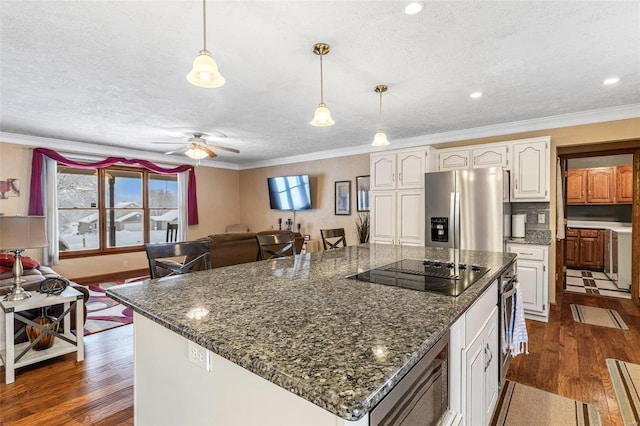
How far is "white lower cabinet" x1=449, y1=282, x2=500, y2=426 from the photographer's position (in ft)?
4.02

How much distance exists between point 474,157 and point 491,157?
0.21 metres

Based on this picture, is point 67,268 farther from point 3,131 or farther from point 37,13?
point 37,13

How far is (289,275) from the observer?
1.78 metres

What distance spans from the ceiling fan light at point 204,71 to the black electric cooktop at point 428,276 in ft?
4.18

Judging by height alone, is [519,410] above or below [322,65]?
below

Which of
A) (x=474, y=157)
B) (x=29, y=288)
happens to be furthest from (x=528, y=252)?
(x=29, y=288)

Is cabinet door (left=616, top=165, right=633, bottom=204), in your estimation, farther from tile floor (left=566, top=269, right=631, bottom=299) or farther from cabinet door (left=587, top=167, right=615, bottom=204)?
tile floor (left=566, top=269, right=631, bottom=299)

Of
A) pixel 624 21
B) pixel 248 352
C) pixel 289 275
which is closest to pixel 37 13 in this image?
pixel 289 275

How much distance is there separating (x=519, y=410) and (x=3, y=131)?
691 cm

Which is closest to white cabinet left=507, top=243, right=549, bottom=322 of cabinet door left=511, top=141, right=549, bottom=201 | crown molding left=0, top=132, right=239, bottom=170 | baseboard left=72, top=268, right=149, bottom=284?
cabinet door left=511, top=141, right=549, bottom=201

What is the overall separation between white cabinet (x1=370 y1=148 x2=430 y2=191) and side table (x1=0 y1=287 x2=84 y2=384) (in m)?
3.88

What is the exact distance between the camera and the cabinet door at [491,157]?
397cm

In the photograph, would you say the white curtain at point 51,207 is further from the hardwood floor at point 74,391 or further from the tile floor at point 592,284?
the tile floor at point 592,284

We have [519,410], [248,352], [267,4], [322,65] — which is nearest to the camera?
[248,352]
